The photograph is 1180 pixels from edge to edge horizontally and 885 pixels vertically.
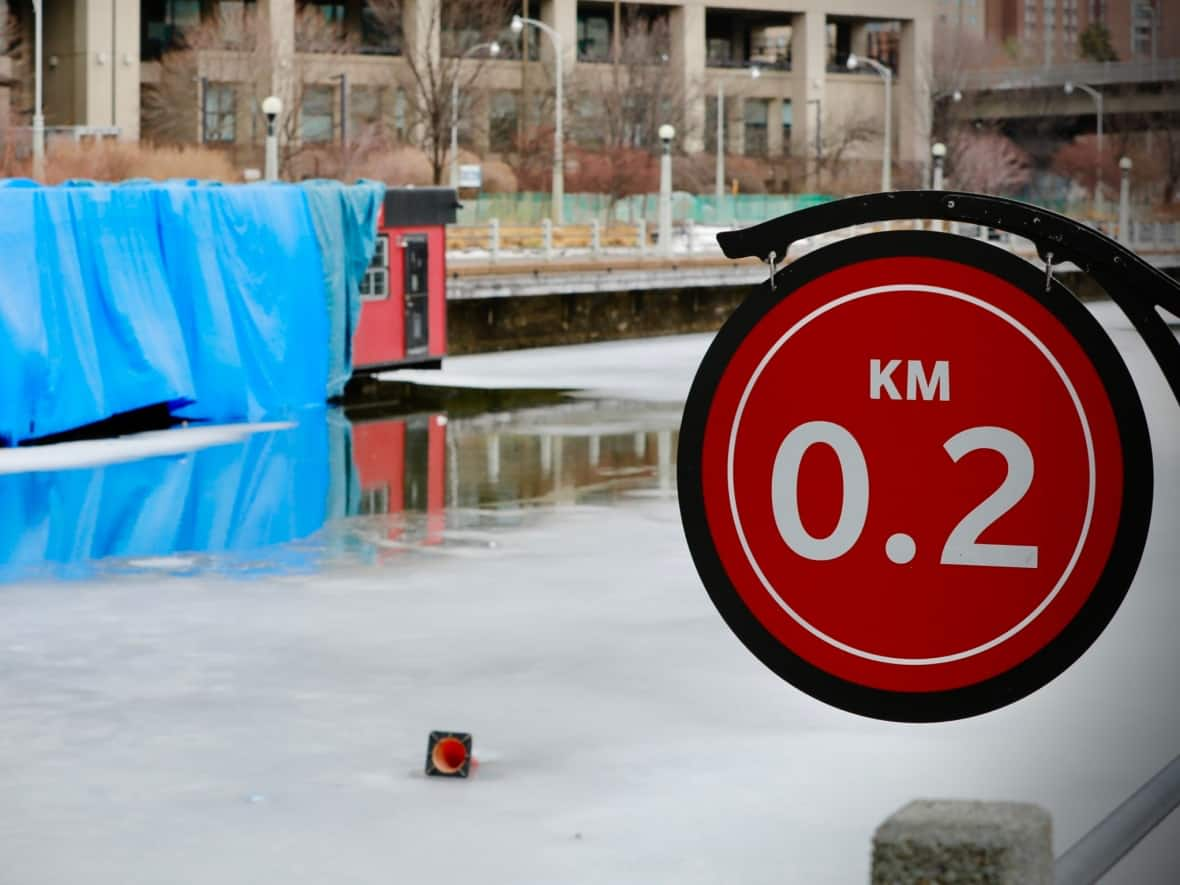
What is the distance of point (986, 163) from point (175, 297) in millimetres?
71472

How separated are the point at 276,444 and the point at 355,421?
8.12 ft

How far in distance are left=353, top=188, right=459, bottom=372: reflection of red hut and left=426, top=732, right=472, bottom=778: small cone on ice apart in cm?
1872

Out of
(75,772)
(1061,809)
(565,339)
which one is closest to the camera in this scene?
(1061,809)

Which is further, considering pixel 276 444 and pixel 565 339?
pixel 565 339

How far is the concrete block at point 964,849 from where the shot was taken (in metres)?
2.14

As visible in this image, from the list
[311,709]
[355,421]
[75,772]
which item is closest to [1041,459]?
[75,772]

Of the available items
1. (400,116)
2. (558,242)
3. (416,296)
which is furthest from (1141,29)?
(416,296)

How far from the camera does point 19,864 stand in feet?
20.9

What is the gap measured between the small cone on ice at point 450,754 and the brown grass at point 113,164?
40.2 meters

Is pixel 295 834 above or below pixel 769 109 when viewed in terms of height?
below

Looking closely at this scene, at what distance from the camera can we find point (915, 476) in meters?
2.54

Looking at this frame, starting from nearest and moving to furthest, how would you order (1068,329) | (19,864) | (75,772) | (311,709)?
1. (1068,329)
2. (19,864)
3. (75,772)
4. (311,709)

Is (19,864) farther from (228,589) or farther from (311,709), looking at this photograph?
(228,589)

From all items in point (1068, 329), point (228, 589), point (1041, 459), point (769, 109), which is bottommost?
point (228, 589)
